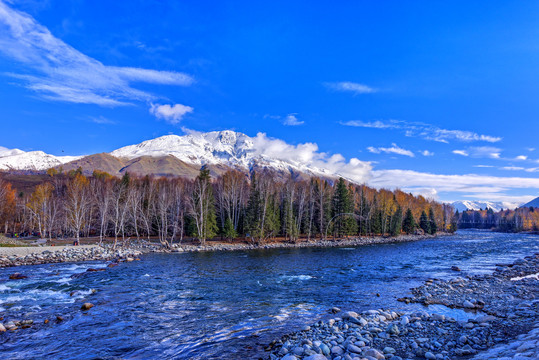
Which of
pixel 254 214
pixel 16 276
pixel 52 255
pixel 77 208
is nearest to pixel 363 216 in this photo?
pixel 254 214

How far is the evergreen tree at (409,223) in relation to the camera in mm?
96000

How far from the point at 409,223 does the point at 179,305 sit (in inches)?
3750

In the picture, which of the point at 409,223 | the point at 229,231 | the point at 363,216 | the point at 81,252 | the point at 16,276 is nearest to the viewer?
the point at 16,276

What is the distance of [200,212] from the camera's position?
2216 inches

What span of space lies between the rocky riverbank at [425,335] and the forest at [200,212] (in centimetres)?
4275

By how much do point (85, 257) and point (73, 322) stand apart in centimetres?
2671

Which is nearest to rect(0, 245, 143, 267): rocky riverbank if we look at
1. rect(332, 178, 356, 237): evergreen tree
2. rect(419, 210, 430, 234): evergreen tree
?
rect(332, 178, 356, 237): evergreen tree

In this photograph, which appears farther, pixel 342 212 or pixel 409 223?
pixel 409 223

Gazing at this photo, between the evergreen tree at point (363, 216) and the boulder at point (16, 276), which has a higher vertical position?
the evergreen tree at point (363, 216)

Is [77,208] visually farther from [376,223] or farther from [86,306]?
[376,223]

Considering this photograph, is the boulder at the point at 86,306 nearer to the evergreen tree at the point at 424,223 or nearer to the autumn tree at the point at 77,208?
the autumn tree at the point at 77,208

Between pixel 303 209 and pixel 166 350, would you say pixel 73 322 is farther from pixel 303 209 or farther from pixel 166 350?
pixel 303 209

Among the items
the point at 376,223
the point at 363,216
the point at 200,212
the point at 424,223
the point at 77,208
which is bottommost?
the point at 424,223

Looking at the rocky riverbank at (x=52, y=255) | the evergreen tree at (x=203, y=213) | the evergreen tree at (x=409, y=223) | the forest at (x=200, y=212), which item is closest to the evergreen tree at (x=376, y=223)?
the forest at (x=200, y=212)
